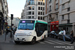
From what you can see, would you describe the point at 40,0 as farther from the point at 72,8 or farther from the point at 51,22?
the point at 72,8

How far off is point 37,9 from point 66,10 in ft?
147

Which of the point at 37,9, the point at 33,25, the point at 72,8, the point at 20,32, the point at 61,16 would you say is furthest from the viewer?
the point at 37,9

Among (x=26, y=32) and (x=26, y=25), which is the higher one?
(x=26, y=25)

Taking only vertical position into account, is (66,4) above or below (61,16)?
above

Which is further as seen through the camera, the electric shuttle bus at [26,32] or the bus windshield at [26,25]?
the bus windshield at [26,25]

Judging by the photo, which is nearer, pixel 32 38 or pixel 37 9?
pixel 32 38

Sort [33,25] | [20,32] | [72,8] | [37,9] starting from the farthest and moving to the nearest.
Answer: [37,9] → [72,8] → [33,25] → [20,32]

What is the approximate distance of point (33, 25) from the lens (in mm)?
11766

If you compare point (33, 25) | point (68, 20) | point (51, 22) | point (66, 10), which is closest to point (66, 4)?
point (66, 10)

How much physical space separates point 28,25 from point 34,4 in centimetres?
6097

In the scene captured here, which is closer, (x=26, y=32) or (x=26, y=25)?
(x=26, y=32)

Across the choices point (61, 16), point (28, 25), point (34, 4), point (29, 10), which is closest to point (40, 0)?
point (34, 4)

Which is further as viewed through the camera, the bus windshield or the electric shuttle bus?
the bus windshield

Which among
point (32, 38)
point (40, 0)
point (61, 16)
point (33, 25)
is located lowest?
point (32, 38)
